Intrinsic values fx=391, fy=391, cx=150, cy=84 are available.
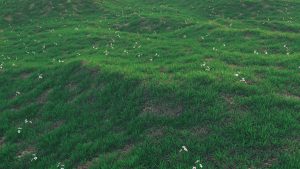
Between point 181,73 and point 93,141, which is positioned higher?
point 181,73

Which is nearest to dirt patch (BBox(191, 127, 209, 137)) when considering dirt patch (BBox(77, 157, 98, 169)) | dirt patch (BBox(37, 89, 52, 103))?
dirt patch (BBox(77, 157, 98, 169))

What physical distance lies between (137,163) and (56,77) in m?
10.9

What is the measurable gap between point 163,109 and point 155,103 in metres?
0.61

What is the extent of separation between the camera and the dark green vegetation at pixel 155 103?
12523 millimetres

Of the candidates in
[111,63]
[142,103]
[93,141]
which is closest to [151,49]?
[111,63]

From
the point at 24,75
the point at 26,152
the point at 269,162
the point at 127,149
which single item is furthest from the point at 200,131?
the point at 24,75

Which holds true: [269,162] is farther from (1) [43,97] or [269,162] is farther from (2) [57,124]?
(1) [43,97]

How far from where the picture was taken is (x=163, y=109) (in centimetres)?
1516

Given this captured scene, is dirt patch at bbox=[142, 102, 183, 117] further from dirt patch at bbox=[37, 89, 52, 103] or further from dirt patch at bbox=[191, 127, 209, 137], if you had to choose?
dirt patch at bbox=[37, 89, 52, 103]

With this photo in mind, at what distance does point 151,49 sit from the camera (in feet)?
88.5

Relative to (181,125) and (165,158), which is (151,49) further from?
(165,158)

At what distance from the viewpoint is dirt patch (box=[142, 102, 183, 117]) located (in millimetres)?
14820

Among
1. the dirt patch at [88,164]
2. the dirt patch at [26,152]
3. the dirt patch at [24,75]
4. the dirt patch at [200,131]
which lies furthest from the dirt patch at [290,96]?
the dirt patch at [24,75]

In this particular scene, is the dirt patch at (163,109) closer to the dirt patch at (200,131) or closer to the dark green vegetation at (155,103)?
the dark green vegetation at (155,103)
